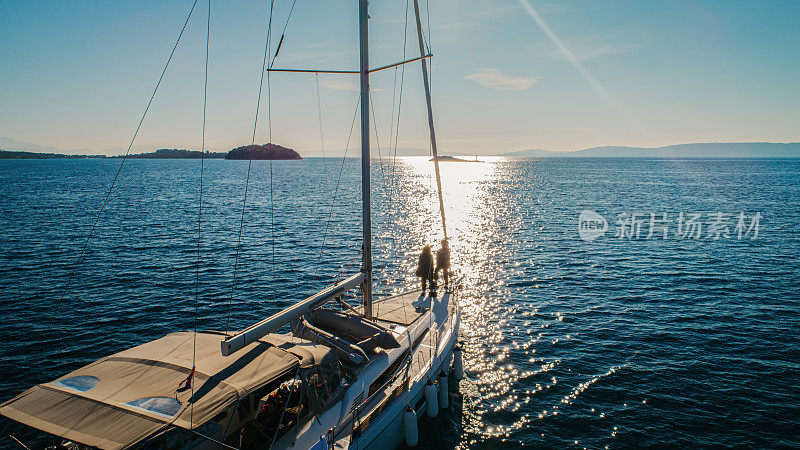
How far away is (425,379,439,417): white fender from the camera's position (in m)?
13.2

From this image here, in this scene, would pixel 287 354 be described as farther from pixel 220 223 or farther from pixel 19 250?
pixel 220 223

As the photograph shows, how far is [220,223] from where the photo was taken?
4675 centimetres

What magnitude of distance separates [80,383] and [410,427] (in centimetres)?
832

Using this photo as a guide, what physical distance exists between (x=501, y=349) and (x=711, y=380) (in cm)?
832

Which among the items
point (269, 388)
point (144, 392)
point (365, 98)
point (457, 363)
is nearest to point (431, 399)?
point (457, 363)

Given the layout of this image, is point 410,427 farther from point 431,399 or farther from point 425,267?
point 425,267

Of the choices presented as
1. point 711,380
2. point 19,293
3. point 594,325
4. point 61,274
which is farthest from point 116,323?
point 711,380

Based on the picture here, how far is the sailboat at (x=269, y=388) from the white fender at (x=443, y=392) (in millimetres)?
50

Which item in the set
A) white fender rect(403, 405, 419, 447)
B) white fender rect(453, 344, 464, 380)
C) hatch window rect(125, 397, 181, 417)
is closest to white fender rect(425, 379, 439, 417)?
white fender rect(403, 405, 419, 447)

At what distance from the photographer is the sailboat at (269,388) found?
711 cm

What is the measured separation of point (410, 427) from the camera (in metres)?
11.9

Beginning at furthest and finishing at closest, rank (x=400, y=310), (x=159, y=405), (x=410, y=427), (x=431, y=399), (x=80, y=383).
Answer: (x=400, y=310), (x=431, y=399), (x=410, y=427), (x=80, y=383), (x=159, y=405)

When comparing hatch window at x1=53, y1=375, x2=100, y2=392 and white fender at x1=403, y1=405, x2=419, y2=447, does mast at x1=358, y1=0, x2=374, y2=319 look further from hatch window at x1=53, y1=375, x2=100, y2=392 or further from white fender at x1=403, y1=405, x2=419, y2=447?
hatch window at x1=53, y1=375, x2=100, y2=392

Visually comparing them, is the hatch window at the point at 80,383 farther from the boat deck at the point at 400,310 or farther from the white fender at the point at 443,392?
the white fender at the point at 443,392
